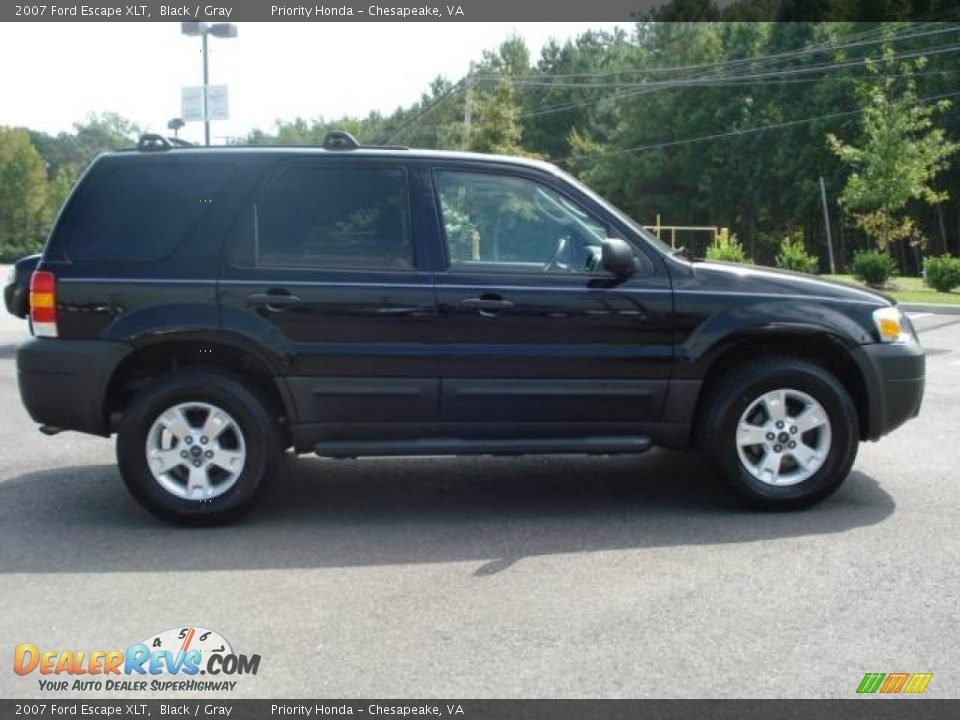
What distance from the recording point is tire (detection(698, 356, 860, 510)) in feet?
19.1

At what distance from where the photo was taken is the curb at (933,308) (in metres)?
20.6

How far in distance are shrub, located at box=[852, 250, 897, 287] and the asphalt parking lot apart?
66.0 feet

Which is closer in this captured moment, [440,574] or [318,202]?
[440,574]

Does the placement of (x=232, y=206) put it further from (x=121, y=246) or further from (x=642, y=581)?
(x=642, y=581)

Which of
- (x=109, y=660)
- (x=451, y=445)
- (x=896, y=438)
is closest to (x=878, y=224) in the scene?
(x=896, y=438)

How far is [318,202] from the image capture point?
5809mm

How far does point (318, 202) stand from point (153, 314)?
105 cm

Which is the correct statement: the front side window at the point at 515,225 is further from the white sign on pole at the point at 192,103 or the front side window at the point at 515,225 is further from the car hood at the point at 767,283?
the white sign on pole at the point at 192,103

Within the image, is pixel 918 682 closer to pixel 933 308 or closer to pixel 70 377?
pixel 70 377

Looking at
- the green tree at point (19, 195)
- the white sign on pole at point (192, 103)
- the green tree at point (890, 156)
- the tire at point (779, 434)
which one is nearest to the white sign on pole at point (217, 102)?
the white sign on pole at point (192, 103)

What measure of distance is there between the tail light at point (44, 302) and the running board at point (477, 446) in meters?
1.53

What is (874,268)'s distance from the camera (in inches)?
1025

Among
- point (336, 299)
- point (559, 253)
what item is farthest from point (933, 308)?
point (336, 299)

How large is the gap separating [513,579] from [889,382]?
8.30ft
